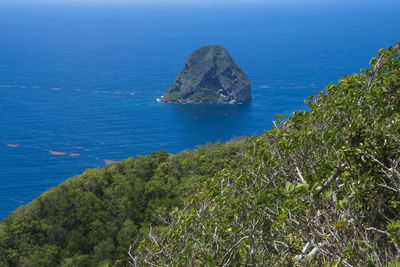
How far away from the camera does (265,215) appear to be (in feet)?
27.5

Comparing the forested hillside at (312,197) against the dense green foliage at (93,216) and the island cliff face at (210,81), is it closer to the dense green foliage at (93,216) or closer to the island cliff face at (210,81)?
the dense green foliage at (93,216)

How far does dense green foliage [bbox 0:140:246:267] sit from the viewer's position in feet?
115

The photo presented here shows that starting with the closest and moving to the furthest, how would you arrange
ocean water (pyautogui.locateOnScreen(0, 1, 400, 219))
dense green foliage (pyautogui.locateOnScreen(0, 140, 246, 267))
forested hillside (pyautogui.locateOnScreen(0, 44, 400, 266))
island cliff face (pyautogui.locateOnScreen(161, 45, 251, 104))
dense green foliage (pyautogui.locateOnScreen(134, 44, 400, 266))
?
1. dense green foliage (pyautogui.locateOnScreen(134, 44, 400, 266))
2. forested hillside (pyautogui.locateOnScreen(0, 44, 400, 266))
3. dense green foliage (pyautogui.locateOnScreen(0, 140, 246, 267))
4. ocean water (pyautogui.locateOnScreen(0, 1, 400, 219))
5. island cliff face (pyautogui.locateOnScreen(161, 45, 251, 104))

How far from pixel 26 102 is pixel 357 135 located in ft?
434

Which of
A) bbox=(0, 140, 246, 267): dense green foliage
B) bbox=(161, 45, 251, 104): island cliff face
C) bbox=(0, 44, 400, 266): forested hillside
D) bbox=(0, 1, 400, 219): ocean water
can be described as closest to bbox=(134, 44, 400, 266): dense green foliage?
bbox=(0, 44, 400, 266): forested hillside

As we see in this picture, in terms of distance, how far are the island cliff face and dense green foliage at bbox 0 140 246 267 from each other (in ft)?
297

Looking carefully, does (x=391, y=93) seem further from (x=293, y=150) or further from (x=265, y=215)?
(x=265, y=215)

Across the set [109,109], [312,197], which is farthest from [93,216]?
[109,109]

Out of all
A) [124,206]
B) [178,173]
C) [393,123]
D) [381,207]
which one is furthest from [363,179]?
[178,173]

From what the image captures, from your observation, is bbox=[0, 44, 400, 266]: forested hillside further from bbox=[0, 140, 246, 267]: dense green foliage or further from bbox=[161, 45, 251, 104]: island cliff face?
bbox=[161, 45, 251, 104]: island cliff face

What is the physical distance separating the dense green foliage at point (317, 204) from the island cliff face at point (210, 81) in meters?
124

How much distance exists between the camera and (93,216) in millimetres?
38906

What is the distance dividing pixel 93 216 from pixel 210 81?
11534 centimetres

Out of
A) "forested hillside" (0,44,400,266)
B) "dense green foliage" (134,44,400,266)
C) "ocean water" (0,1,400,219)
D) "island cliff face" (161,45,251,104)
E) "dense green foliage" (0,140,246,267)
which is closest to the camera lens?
"dense green foliage" (134,44,400,266)
